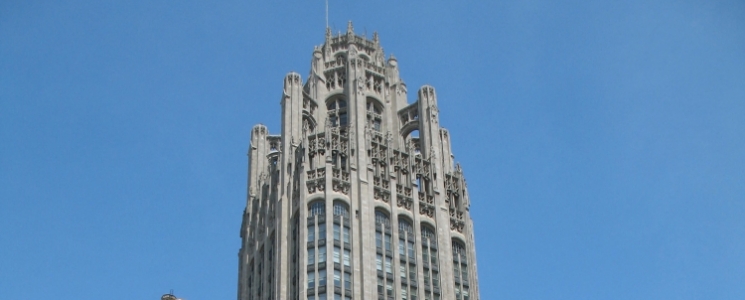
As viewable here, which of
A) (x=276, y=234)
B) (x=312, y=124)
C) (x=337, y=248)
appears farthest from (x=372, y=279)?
(x=312, y=124)

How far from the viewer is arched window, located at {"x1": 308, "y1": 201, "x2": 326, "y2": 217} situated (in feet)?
357

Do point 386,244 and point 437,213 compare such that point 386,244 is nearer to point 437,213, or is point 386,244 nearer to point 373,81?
point 437,213

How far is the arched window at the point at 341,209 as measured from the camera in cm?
10912

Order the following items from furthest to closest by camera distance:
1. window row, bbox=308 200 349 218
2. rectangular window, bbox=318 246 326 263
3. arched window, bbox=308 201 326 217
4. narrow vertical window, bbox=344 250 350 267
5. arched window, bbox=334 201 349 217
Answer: arched window, bbox=334 201 349 217 < window row, bbox=308 200 349 218 < arched window, bbox=308 201 326 217 < narrow vertical window, bbox=344 250 350 267 < rectangular window, bbox=318 246 326 263

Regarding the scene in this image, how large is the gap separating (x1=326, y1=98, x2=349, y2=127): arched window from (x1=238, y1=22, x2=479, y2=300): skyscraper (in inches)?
5.0

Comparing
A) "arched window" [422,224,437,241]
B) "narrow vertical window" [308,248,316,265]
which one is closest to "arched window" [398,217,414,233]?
"arched window" [422,224,437,241]

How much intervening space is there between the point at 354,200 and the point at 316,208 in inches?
146

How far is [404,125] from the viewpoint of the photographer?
127375mm

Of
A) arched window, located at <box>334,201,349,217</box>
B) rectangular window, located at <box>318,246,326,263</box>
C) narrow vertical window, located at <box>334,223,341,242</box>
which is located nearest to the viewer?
rectangular window, located at <box>318,246,326,263</box>

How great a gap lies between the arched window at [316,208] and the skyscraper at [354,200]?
11 centimetres

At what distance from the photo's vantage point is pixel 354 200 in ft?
362

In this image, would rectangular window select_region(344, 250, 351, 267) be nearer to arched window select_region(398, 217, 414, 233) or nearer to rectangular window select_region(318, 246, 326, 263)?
rectangular window select_region(318, 246, 326, 263)

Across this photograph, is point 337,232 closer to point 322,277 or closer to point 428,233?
point 322,277

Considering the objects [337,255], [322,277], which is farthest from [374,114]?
[322,277]
